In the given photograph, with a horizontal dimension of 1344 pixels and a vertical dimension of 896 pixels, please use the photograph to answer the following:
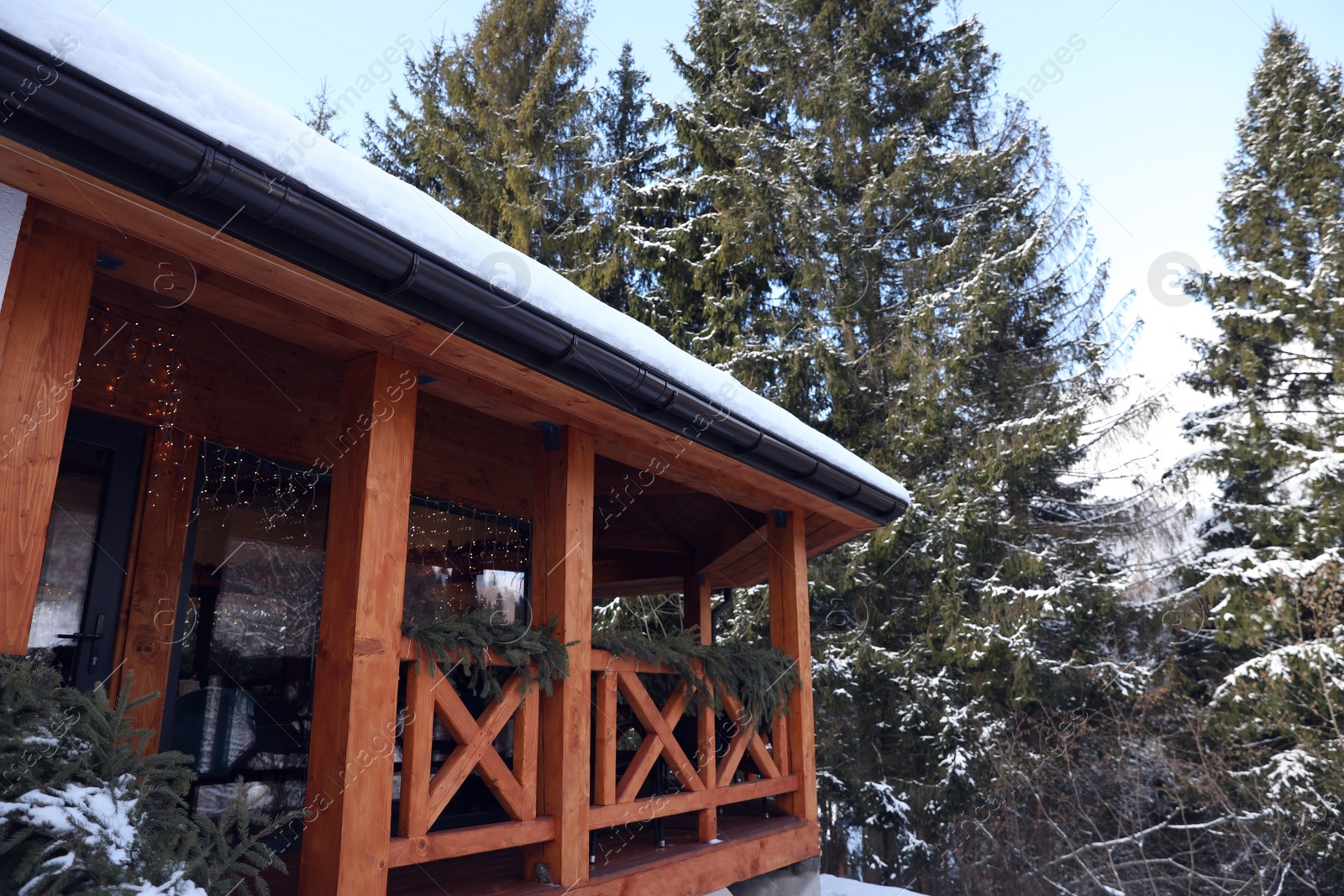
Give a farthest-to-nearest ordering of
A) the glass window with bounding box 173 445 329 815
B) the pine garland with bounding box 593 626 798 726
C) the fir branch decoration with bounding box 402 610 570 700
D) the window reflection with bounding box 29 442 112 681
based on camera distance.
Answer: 1. the pine garland with bounding box 593 626 798 726
2. the glass window with bounding box 173 445 329 815
3. the window reflection with bounding box 29 442 112 681
4. the fir branch decoration with bounding box 402 610 570 700

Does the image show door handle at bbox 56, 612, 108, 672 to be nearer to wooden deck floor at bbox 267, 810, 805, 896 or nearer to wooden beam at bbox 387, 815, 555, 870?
wooden deck floor at bbox 267, 810, 805, 896

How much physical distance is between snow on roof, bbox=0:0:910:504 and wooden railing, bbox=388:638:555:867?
1.23 meters

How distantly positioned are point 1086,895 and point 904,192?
8528 millimetres

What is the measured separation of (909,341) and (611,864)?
878cm

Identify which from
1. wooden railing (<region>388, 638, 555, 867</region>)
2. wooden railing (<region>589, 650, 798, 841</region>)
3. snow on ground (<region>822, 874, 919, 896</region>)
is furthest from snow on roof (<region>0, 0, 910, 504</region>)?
snow on ground (<region>822, 874, 919, 896</region>)

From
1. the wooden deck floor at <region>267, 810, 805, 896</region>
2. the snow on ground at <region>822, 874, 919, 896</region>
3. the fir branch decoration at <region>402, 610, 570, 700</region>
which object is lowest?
the snow on ground at <region>822, 874, 919, 896</region>

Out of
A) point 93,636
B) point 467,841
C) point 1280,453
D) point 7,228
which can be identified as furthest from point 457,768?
point 1280,453

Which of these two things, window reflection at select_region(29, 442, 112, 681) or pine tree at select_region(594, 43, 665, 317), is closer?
window reflection at select_region(29, 442, 112, 681)

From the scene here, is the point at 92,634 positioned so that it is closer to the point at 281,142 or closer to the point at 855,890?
the point at 281,142

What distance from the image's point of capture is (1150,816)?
9695mm

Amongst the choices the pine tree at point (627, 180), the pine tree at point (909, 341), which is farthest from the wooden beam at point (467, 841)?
the pine tree at point (627, 180)

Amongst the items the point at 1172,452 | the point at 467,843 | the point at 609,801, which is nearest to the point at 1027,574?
the point at 1172,452

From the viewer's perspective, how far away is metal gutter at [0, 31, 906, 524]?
5.54ft

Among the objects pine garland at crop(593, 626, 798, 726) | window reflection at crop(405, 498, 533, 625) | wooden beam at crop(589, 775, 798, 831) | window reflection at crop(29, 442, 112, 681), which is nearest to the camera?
window reflection at crop(29, 442, 112, 681)
